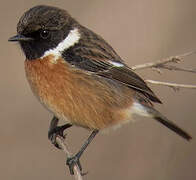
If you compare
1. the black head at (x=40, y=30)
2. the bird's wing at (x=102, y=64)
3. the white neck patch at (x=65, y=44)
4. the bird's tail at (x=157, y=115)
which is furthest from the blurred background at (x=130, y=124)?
the black head at (x=40, y=30)

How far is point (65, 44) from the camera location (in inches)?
293

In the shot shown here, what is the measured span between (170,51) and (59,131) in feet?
6.22

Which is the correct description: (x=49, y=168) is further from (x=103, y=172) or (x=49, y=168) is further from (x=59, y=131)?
(x=59, y=131)

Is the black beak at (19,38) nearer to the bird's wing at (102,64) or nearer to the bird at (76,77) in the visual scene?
the bird at (76,77)

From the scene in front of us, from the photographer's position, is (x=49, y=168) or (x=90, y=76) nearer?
(x=90, y=76)

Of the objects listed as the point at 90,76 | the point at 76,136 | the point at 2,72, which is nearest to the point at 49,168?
the point at 76,136

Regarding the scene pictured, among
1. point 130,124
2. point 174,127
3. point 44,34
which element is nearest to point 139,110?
point 174,127

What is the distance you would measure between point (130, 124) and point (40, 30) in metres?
1.81

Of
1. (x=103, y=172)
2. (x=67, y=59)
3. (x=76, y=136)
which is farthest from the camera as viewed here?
(x=76, y=136)

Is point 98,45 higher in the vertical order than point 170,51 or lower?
higher

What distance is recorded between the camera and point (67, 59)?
734 cm

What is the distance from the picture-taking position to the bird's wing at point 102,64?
24.2 feet

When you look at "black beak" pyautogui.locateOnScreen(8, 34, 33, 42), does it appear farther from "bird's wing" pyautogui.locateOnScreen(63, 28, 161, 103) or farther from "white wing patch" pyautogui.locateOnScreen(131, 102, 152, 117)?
"white wing patch" pyautogui.locateOnScreen(131, 102, 152, 117)

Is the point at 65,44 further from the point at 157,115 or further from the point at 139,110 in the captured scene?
the point at 157,115
